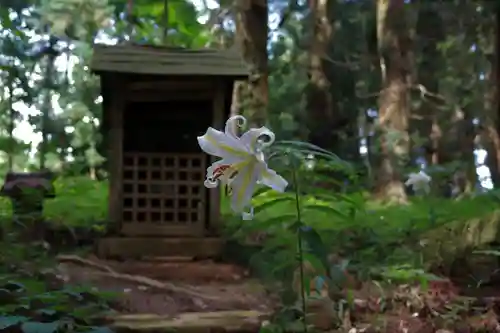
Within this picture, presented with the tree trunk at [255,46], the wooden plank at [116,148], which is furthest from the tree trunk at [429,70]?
the wooden plank at [116,148]

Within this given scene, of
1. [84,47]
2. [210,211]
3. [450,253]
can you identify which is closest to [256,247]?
[210,211]

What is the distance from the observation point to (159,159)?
200 inches

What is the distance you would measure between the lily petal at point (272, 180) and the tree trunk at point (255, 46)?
5.76m

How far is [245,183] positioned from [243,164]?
44 mm

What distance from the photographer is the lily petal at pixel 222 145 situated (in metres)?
1.49

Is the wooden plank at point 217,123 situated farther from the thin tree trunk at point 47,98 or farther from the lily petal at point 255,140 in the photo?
the thin tree trunk at point 47,98

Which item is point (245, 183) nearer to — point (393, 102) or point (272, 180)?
point (272, 180)

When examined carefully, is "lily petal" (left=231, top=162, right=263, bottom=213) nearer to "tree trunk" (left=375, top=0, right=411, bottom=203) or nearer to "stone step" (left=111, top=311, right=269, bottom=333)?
"stone step" (left=111, top=311, right=269, bottom=333)

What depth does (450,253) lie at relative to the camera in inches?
137

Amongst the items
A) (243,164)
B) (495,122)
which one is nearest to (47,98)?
(495,122)

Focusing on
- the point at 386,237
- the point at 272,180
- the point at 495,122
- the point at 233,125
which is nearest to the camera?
the point at 272,180

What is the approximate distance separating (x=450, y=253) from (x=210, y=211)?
1978 millimetres

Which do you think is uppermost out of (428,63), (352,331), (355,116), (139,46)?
(428,63)

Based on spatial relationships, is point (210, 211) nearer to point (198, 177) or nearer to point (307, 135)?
point (198, 177)
